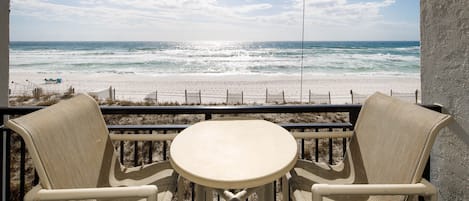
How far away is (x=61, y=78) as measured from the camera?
52.8ft

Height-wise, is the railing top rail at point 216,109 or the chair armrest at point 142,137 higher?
the railing top rail at point 216,109

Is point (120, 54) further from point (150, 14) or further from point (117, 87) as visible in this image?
point (117, 87)

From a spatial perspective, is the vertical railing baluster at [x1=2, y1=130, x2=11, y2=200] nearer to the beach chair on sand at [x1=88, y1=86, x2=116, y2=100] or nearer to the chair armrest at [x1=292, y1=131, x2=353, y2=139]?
the chair armrest at [x1=292, y1=131, x2=353, y2=139]

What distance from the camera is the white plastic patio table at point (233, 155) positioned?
3.28 feet

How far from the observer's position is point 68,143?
4.08 feet

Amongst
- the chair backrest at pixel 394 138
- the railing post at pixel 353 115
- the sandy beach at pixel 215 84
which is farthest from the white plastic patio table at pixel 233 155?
the sandy beach at pixel 215 84

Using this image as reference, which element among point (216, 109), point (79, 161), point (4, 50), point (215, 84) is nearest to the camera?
point (79, 161)

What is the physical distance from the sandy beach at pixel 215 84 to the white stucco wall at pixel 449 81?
9659mm

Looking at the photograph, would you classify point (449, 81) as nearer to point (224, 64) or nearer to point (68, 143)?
point (68, 143)

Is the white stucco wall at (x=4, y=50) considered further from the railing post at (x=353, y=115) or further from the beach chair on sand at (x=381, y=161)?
the railing post at (x=353, y=115)

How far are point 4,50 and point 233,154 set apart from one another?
7.54ft

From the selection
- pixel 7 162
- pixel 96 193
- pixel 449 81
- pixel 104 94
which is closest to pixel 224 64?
pixel 104 94

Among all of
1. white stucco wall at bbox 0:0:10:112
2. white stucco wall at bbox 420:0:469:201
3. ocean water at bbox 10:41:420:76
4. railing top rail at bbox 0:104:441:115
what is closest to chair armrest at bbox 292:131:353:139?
railing top rail at bbox 0:104:441:115

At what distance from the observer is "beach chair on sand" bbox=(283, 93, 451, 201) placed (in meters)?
1.01
